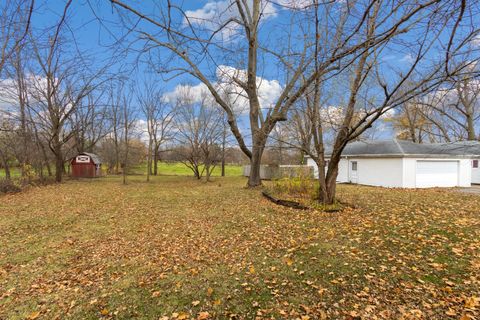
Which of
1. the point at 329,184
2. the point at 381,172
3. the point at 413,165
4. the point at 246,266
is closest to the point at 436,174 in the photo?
the point at 413,165

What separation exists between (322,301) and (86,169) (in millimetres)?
25117

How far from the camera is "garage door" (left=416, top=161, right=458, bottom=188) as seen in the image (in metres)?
14.8

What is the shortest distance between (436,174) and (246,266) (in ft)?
54.9

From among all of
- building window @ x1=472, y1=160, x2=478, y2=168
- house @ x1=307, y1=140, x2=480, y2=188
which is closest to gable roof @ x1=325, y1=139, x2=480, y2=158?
house @ x1=307, y1=140, x2=480, y2=188

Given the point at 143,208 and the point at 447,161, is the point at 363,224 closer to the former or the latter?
the point at 143,208

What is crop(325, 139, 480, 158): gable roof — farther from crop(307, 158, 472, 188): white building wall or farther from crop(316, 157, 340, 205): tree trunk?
crop(316, 157, 340, 205): tree trunk

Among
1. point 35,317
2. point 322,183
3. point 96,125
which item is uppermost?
point 96,125

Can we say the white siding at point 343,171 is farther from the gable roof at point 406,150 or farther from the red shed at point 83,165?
the red shed at point 83,165

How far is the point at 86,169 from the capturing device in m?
22.7

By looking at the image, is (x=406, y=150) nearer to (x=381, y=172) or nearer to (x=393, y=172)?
(x=393, y=172)

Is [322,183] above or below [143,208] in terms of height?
above

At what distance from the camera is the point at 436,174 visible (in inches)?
599

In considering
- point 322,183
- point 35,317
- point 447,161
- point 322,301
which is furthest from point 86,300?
point 447,161

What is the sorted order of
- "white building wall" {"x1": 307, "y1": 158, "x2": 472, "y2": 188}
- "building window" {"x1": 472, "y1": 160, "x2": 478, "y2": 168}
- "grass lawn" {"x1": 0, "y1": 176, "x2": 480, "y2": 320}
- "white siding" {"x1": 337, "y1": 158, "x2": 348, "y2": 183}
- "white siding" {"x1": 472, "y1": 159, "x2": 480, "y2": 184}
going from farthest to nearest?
"white siding" {"x1": 337, "y1": 158, "x2": 348, "y2": 183} < "building window" {"x1": 472, "y1": 160, "x2": 478, "y2": 168} < "white siding" {"x1": 472, "y1": 159, "x2": 480, "y2": 184} < "white building wall" {"x1": 307, "y1": 158, "x2": 472, "y2": 188} < "grass lawn" {"x1": 0, "y1": 176, "x2": 480, "y2": 320}
